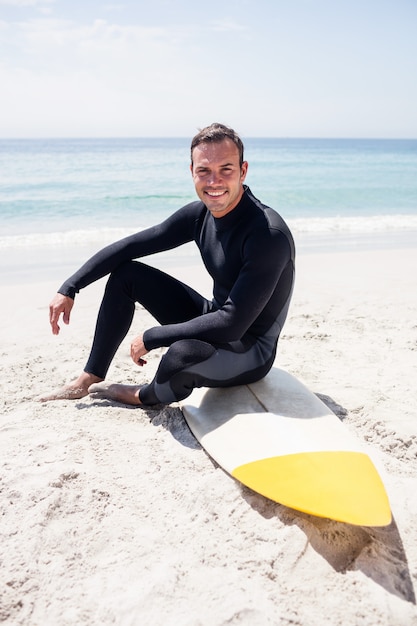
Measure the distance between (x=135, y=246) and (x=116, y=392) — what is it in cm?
77

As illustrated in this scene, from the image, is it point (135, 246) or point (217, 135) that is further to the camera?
point (135, 246)

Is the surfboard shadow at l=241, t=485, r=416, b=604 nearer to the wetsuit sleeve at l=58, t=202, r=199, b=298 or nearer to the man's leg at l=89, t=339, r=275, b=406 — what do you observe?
the man's leg at l=89, t=339, r=275, b=406

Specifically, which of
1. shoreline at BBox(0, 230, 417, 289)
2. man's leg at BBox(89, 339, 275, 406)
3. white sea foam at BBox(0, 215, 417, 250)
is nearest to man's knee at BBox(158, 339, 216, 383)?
man's leg at BBox(89, 339, 275, 406)

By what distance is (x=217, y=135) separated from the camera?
8.05 feet

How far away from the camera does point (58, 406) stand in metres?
2.77

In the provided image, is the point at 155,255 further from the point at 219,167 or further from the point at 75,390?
the point at 219,167

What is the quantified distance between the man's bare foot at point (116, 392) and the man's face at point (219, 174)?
1021mm

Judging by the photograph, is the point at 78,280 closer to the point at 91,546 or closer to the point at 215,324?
the point at 215,324

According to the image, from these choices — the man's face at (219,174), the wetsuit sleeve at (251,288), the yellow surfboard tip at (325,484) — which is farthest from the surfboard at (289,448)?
the man's face at (219,174)

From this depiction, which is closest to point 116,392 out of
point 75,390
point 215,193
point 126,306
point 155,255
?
point 75,390

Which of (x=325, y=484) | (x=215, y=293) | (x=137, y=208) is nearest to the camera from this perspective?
(x=325, y=484)

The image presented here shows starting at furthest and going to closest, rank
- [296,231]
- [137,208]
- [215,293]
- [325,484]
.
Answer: [137,208] < [296,231] < [215,293] < [325,484]

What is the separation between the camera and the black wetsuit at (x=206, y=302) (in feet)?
7.56

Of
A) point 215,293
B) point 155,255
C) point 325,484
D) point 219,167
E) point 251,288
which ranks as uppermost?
point 219,167
